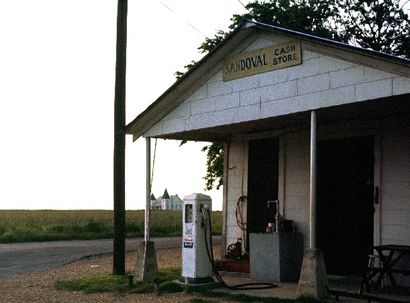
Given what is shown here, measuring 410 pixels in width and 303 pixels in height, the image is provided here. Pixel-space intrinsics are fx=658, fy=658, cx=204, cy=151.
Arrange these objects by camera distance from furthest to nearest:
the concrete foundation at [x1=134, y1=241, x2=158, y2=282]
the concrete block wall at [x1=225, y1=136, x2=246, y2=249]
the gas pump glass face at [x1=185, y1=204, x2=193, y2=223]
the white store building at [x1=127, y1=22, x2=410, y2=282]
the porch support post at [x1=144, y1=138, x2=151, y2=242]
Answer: the concrete block wall at [x1=225, y1=136, x2=246, y2=249]
the porch support post at [x1=144, y1=138, x2=151, y2=242]
the concrete foundation at [x1=134, y1=241, x2=158, y2=282]
the gas pump glass face at [x1=185, y1=204, x2=193, y2=223]
the white store building at [x1=127, y1=22, x2=410, y2=282]

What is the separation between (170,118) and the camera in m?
13.0

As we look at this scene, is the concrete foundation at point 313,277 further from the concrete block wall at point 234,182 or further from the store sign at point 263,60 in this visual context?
the concrete block wall at point 234,182

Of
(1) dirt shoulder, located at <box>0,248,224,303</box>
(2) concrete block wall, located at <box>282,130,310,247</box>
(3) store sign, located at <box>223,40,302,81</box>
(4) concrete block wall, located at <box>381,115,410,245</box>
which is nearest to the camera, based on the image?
(3) store sign, located at <box>223,40,302,81</box>

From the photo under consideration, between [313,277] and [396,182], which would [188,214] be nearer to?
[313,277]

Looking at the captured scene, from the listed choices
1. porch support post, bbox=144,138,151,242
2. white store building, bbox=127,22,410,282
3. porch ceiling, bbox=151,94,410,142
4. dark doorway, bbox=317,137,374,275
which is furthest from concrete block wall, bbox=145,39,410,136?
dark doorway, bbox=317,137,374,275

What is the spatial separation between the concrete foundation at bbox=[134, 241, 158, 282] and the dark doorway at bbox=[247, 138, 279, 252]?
239cm

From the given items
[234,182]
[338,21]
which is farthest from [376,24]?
[234,182]

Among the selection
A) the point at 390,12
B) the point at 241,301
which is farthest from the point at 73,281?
the point at 390,12

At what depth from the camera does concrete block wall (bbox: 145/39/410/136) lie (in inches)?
362

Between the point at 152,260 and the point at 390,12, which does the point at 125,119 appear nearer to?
the point at 152,260

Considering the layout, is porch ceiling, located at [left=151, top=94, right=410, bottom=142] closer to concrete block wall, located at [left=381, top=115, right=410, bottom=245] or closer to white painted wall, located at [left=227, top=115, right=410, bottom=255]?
white painted wall, located at [left=227, top=115, right=410, bottom=255]

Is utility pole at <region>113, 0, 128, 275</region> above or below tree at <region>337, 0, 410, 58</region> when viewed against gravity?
below

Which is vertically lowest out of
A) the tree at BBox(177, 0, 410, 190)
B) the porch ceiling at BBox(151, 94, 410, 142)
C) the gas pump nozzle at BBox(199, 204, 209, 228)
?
the gas pump nozzle at BBox(199, 204, 209, 228)

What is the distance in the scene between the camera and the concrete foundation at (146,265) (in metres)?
12.5
